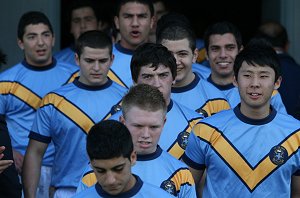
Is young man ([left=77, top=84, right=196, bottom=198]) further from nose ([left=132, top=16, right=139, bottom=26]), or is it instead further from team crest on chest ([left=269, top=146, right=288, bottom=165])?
nose ([left=132, top=16, right=139, bottom=26])

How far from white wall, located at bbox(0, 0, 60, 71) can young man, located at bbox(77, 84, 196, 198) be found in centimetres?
401

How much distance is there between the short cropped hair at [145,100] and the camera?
6.67 m

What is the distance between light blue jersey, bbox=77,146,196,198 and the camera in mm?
6629

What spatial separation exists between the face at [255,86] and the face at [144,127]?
733mm

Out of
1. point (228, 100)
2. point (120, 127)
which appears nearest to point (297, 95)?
point (228, 100)

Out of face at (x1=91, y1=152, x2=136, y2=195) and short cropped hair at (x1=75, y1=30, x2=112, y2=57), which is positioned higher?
short cropped hair at (x1=75, y1=30, x2=112, y2=57)

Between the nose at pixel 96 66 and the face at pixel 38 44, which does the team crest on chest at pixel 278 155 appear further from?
the face at pixel 38 44

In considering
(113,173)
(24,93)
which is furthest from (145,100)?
(24,93)

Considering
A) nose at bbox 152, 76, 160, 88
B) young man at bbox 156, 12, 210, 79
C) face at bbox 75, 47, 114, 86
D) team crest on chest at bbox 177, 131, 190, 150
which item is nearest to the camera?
nose at bbox 152, 76, 160, 88

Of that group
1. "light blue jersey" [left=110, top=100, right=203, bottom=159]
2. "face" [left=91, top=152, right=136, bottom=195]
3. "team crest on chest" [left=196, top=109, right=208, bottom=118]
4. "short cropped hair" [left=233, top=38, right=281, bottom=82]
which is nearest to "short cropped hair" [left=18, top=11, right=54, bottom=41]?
"team crest on chest" [left=196, top=109, right=208, bottom=118]

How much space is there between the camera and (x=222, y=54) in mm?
8812

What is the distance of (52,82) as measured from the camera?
8.83 m

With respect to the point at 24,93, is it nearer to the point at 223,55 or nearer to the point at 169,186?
the point at 223,55

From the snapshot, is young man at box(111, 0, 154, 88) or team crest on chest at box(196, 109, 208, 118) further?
young man at box(111, 0, 154, 88)
